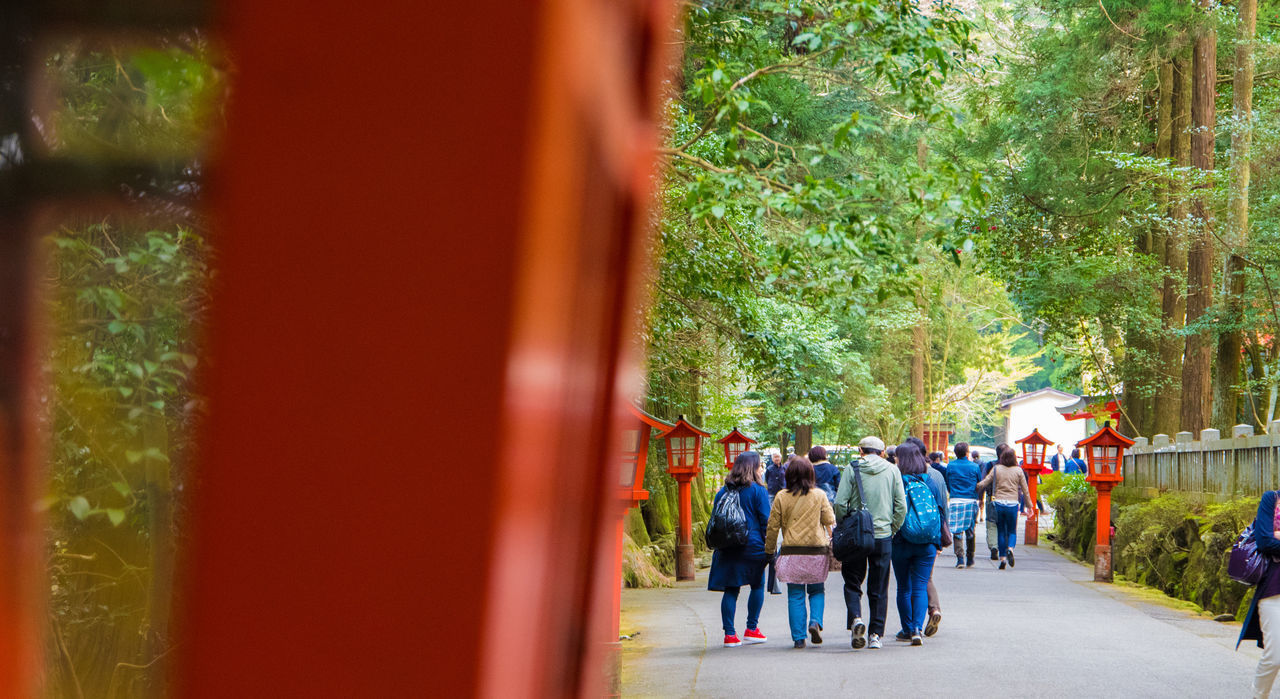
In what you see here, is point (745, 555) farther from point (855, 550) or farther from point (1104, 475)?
point (1104, 475)

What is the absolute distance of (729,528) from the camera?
8.64m

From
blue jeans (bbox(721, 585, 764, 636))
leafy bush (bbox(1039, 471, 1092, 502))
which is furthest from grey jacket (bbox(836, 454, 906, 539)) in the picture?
leafy bush (bbox(1039, 471, 1092, 502))

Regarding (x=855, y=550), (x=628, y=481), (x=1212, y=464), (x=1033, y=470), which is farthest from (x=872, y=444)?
(x=1033, y=470)

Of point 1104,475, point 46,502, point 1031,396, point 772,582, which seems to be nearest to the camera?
point 46,502

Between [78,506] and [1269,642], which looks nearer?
[78,506]

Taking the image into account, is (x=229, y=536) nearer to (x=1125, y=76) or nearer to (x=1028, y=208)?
(x=1028, y=208)

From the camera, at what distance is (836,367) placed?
17.9 metres

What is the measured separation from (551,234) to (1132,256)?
19.5 metres

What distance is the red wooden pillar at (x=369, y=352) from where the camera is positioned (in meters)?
0.67

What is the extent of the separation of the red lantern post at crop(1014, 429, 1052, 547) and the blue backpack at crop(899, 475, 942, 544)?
14053 mm

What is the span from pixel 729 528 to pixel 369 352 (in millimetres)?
8132

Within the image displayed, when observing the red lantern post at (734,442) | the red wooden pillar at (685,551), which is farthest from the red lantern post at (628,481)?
the red lantern post at (734,442)

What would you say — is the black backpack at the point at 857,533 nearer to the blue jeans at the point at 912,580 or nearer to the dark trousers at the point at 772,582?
the blue jeans at the point at 912,580

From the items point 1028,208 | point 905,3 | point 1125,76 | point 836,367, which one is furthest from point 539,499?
point 1125,76
